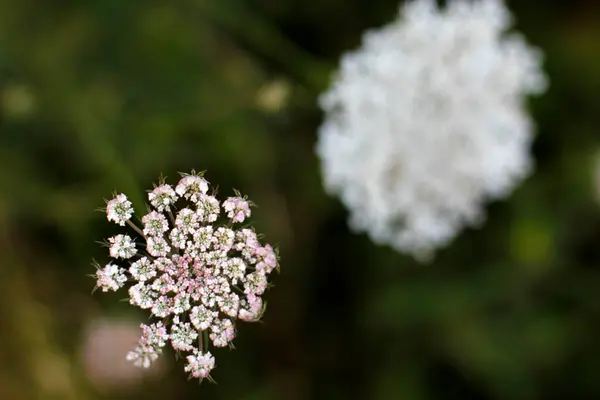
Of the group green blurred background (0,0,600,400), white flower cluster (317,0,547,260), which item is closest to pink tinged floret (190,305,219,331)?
white flower cluster (317,0,547,260)

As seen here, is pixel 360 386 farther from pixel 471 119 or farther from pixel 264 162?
pixel 471 119

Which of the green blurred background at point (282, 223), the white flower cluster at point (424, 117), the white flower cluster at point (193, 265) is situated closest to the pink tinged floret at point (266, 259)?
the white flower cluster at point (193, 265)

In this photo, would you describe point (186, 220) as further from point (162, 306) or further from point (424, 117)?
point (424, 117)

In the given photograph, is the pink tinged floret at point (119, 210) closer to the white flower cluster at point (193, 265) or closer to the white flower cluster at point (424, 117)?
the white flower cluster at point (193, 265)

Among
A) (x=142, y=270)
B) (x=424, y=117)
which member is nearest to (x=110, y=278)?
(x=142, y=270)

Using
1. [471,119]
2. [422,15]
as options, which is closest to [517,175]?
[471,119]
